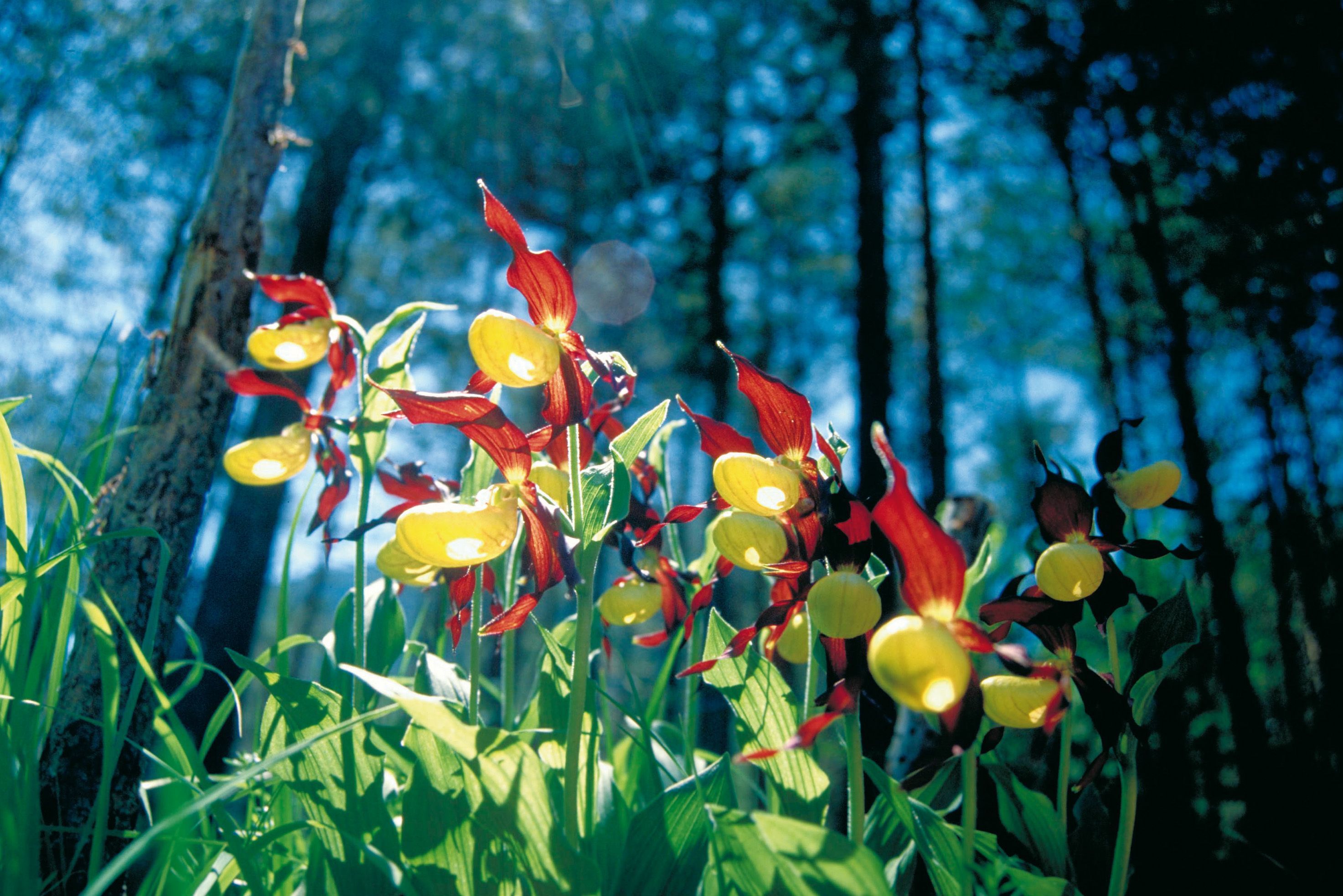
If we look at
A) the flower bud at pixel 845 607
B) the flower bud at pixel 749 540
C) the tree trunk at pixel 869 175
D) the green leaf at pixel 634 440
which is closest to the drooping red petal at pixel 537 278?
the green leaf at pixel 634 440

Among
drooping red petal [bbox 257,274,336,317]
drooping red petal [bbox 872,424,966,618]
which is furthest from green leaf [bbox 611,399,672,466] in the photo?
drooping red petal [bbox 257,274,336,317]

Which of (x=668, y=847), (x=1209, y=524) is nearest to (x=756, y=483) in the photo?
(x=668, y=847)

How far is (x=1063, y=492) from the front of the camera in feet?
2.83

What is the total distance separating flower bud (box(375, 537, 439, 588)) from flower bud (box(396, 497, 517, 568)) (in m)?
0.13

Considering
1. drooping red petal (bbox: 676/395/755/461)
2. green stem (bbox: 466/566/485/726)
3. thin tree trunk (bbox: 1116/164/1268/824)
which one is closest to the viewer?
drooping red petal (bbox: 676/395/755/461)

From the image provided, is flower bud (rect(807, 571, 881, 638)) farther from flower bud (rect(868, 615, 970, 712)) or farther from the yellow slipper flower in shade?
the yellow slipper flower in shade

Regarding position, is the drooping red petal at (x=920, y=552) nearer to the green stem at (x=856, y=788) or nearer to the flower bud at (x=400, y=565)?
the green stem at (x=856, y=788)

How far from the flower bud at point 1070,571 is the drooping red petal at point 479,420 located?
0.56m

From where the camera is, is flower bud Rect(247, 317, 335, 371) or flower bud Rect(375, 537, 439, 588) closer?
flower bud Rect(375, 537, 439, 588)

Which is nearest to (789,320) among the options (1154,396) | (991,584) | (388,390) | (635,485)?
(1154,396)

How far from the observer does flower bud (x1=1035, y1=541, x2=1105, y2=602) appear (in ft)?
2.41

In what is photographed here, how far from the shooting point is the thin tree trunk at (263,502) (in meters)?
2.95

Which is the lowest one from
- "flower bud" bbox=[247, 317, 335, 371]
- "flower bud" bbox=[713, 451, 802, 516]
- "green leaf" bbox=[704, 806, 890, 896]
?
"green leaf" bbox=[704, 806, 890, 896]

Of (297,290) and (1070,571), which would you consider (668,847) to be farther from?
(297,290)
